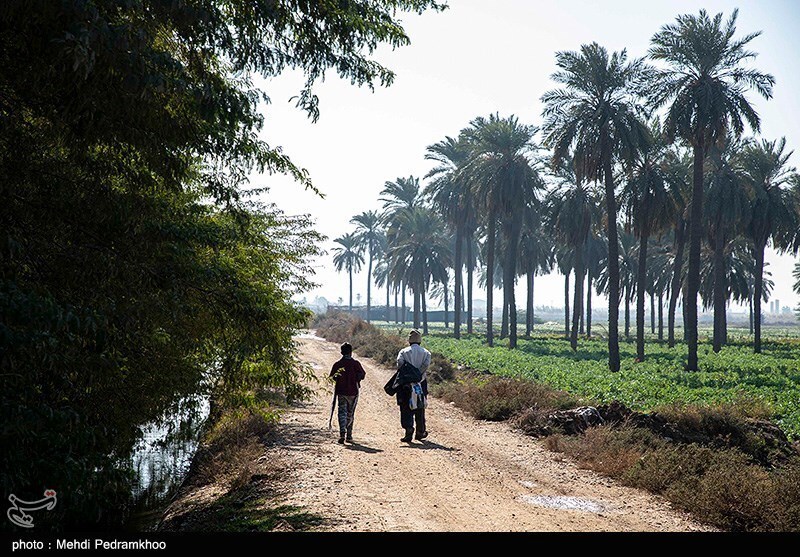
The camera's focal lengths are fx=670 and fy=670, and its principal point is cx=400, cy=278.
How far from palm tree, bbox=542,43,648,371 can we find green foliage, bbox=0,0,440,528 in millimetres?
24404

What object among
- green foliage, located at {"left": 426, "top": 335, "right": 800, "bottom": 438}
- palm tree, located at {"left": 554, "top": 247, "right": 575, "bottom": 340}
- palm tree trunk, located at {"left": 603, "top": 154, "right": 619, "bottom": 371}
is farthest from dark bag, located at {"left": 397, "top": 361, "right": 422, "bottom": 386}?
palm tree, located at {"left": 554, "top": 247, "right": 575, "bottom": 340}

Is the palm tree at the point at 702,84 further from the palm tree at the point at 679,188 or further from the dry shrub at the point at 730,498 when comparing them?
the dry shrub at the point at 730,498

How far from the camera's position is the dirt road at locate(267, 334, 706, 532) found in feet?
25.2

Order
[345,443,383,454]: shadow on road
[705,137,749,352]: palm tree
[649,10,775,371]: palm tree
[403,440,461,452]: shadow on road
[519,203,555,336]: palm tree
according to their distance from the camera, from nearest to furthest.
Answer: [345,443,383,454]: shadow on road
[403,440,461,452]: shadow on road
[649,10,775,371]: palm tree
[705,137,749,352]: palm tree
[519,203,555,336]: palm tree

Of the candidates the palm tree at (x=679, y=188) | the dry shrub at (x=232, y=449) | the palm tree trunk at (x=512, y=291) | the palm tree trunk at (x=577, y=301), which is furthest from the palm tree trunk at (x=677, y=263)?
the dry shrub at (x=232, y=449)

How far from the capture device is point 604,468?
420 inches

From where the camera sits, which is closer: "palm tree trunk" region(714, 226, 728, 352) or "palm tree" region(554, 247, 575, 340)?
"palm tree trunk" region(714, 226, 728, 352)

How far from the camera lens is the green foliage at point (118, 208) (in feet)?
17.6

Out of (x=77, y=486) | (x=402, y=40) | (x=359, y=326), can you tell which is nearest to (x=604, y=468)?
(x=402, y=40)

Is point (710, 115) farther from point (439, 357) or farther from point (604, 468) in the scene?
point (604, 468)

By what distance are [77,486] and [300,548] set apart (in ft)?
7.23

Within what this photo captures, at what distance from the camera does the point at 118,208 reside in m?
6.45

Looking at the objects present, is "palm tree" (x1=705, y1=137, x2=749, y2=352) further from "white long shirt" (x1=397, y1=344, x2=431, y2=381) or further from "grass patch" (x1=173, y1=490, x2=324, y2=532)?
"grass patch" (x1=173, y1=490, x2=324, y2=532)

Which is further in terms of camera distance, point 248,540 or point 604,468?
point 604,468
